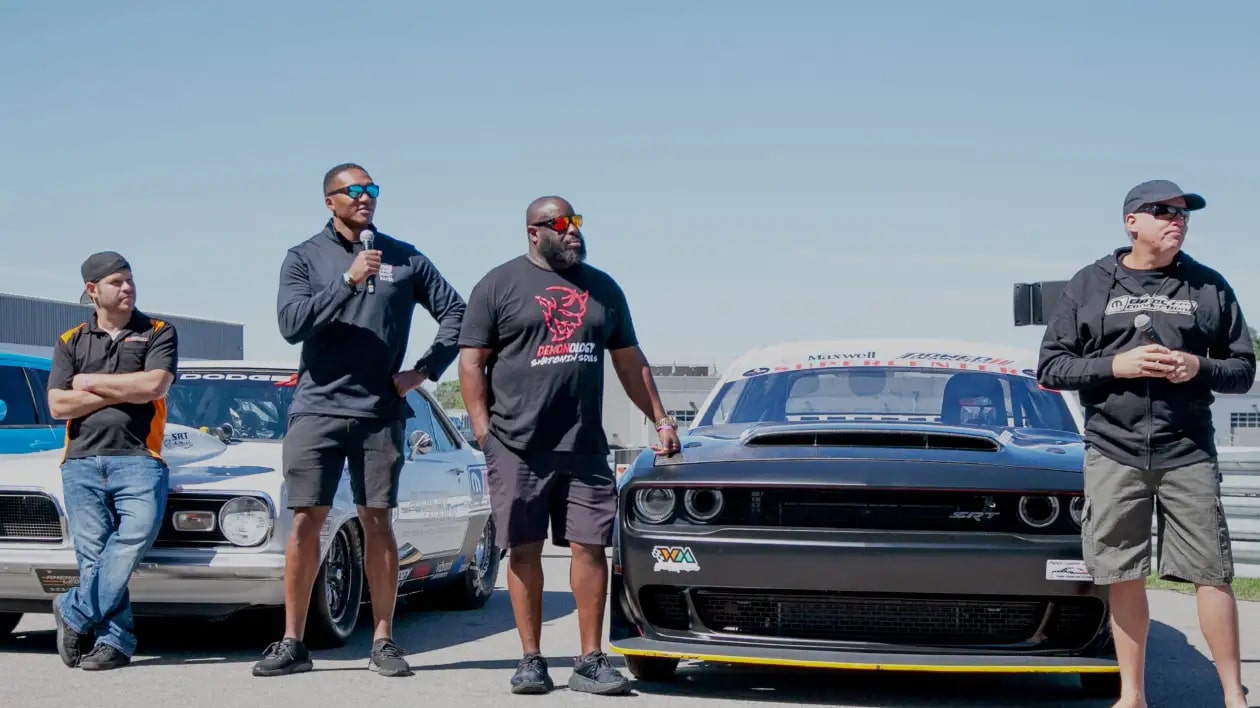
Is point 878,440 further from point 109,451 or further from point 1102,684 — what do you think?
point 109,451

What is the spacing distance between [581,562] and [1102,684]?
6.22 feet

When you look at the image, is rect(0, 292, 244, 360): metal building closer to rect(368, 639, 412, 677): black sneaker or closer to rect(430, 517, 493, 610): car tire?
rect(430, 517, 493, 610): car tire

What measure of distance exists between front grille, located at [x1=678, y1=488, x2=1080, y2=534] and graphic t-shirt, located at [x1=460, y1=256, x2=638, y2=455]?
681 mm

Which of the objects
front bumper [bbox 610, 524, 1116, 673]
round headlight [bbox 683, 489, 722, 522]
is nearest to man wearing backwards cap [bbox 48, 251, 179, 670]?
front bumper [bbox 610, 524, 1116, 673]

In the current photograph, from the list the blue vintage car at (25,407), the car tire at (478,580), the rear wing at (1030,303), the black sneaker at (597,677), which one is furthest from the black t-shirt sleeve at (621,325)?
the rear wing at (1030,303)

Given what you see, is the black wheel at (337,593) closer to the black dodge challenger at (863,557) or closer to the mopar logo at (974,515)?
the black dodge challenger at (863,557)

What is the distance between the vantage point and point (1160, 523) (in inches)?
199

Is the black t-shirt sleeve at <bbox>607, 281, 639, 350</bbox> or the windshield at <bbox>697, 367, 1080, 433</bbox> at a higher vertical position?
the black t-shirt sleeve at <bbox>607, 281, 639, 350</bbox>

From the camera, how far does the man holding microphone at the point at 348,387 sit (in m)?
6.04

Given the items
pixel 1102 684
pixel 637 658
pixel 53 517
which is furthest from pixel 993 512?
pixel 53 517

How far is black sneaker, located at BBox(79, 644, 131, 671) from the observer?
6.14 meters

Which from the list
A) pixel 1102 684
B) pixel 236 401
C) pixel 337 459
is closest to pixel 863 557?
pixel 1102 684

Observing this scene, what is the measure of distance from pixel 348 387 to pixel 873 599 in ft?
7.19

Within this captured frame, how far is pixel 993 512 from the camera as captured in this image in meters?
5.36
